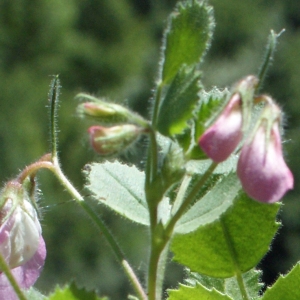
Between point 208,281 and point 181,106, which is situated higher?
point 181,106

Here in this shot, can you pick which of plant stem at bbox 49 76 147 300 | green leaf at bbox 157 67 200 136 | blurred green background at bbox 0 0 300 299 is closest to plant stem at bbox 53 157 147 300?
plant stem at bbox 49 76 147 300

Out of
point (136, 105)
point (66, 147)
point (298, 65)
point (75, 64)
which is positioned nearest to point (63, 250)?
point (66, 147)

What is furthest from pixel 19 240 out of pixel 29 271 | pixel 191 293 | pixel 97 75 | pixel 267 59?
pixel 97 75

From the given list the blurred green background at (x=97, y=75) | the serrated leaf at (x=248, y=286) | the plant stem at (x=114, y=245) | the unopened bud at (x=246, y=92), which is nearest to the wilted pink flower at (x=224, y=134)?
the unopened bud at (x=246, y=92)

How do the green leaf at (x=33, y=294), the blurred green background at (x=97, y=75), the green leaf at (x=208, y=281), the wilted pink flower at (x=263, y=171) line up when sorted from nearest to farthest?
the wilted pink flower at (x=263, y=171) < the green leaf at (x=33, y=294) < the green leaf at (x=208, y=281) < the blurred green background at (x=97, y=75)

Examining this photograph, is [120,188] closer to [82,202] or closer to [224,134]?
[82,202]

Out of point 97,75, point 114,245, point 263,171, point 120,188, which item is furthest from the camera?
point 97,75

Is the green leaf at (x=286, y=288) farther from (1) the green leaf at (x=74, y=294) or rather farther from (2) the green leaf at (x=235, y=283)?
(1) the green leaf at (x=74, y=294)
